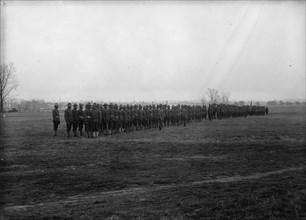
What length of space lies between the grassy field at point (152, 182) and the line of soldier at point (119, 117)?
3.46 meters

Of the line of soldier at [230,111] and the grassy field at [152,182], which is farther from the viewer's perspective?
the line of soldier at [230,111]

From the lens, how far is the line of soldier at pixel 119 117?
1781cm

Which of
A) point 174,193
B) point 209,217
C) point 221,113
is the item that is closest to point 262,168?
point 174,193

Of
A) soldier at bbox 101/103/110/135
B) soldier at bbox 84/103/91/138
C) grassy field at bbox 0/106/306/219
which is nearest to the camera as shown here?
grassy field at bbox 0/106/306/219

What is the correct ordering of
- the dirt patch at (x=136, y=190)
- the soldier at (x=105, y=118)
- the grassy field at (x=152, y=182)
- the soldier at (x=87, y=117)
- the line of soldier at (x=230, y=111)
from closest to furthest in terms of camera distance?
the grassy field at (x=152, y=182)
the dirt patch at (x=136, y=190)
the soldier at (x=87, y=117)
the soldier at (x=105, y=118)
the line of soldier at (x=230, y=111)

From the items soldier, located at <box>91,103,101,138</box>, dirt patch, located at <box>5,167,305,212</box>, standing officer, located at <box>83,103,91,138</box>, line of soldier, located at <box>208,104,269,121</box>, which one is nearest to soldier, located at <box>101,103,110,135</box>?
soldier, located at <box>91,103,101,138</box>

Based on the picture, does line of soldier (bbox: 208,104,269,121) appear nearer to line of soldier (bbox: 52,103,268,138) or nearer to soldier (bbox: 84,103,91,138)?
line of soldier (bbox: 52,103,268,138)

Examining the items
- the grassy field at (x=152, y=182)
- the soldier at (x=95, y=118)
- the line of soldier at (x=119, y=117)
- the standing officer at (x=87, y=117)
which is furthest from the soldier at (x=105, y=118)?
the grassy field at (x=152, y=182)

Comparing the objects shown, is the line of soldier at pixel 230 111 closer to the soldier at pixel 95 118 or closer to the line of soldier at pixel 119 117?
the line of soldier at pixel 119 117

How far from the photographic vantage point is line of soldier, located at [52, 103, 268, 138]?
1781 cm

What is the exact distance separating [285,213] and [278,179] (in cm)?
264

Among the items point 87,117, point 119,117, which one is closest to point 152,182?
point 87,117

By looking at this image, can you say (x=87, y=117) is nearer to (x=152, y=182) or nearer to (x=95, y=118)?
(x=95, y=118)

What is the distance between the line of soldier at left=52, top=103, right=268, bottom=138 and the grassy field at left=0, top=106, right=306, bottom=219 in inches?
136
